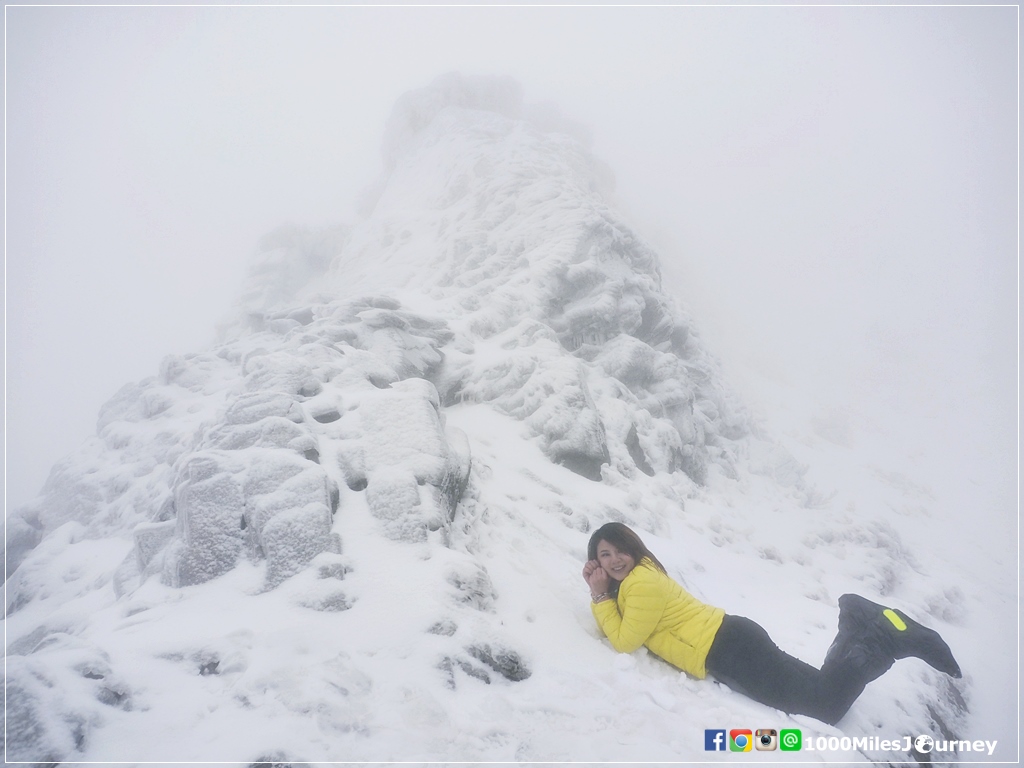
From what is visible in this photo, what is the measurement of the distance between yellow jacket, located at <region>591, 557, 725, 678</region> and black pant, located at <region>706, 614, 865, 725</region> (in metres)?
0.14

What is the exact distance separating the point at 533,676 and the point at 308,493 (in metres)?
3.61

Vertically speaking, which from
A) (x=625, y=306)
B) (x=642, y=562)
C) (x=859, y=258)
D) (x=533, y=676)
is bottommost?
(x=533, y=676)

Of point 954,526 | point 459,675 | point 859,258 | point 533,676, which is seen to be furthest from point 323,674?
point 859,258


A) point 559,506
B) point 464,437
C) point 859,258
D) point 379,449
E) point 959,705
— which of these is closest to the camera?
point 959,705

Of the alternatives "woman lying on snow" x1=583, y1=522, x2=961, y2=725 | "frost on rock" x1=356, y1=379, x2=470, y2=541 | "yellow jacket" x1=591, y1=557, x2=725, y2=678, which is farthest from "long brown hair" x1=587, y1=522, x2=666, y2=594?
"frost on rock" x1=356, y1=379, x2=470, y2=541

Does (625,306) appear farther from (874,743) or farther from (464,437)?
(874,743)

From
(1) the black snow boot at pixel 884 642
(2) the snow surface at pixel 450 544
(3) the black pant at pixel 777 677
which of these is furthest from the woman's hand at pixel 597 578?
(1) the black snow boot at pixel 884 642

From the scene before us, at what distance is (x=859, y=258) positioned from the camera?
A: 194 ft

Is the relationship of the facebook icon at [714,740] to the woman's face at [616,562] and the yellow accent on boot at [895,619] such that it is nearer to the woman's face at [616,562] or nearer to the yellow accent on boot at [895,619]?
the woman's face at [616,562]

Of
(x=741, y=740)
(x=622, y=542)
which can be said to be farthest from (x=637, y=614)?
(x=741, y=740)

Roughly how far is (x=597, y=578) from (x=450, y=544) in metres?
2.18

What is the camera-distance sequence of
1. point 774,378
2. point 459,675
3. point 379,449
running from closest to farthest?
point 459,675, point 379,449, point 774,378

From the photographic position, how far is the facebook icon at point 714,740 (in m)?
3.58

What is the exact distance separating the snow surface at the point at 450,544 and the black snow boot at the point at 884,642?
72 cm
